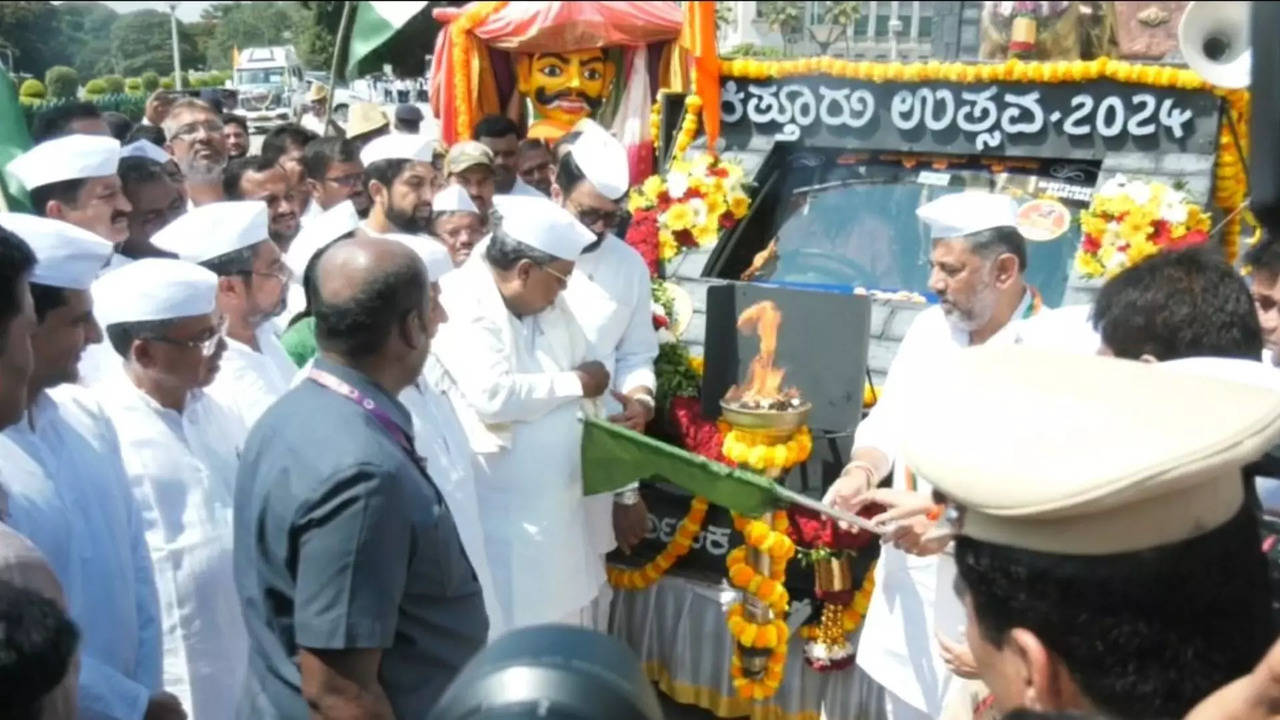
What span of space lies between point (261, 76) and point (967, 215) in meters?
33.1

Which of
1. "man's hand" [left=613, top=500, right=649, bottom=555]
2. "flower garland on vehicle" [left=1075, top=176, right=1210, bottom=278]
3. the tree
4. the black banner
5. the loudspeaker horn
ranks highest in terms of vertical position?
the tree

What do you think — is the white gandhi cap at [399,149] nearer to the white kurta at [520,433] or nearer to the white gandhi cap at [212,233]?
the white kurta at [520,433]

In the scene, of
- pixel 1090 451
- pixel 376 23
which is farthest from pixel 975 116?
pixel 376 23

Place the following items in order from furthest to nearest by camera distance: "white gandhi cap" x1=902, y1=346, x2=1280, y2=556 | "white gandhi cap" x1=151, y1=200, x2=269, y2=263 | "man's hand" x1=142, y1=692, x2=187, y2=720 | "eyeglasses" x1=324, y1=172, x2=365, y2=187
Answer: "eyeglasses" x1=324, y1=172, x2=365, y2=187, "white gandhi cap" x1=151, y1=200, x2=269, y2=263, "man's hand" x1=142, y1=692, x2=187, y2=720, "white gandhi cap" x1=902, y1=346, x2=1280, y2=556

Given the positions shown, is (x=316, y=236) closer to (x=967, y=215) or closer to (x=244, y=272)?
(x=244, y=272)

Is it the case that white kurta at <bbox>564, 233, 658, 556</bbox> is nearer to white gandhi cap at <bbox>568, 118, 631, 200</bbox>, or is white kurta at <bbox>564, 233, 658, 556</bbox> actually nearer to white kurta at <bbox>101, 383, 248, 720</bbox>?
white gandhi cap at <bbox>568, 118, 631, 200</bbox>

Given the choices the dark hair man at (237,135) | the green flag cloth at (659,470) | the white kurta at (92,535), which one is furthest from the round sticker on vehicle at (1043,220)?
the dark hair man at (237,135)

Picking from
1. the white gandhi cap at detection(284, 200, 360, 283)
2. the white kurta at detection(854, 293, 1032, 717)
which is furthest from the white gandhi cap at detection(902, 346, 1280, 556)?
the white gandhi cap at detection(284, 200, 360, 283)

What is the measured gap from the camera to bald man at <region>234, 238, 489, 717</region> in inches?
80.0

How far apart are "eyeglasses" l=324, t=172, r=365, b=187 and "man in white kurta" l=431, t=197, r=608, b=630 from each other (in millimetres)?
2509

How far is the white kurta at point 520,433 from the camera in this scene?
3607 mm

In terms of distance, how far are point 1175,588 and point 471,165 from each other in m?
4.59

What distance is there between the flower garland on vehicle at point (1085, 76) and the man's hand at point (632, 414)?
1.90 metres

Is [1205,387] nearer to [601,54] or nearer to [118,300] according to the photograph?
[118,300]
